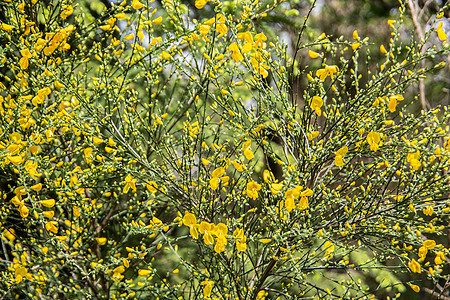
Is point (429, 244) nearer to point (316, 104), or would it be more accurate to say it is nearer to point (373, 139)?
point (373, 139)

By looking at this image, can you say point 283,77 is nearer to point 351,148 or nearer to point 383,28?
point 351,148

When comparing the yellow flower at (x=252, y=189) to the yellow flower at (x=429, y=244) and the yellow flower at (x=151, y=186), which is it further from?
the yellow flower at (x=429, y=244)

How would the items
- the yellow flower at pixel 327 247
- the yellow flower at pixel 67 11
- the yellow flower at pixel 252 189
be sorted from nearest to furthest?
the yellow flower at pixel 252 189 → the yellow flower at pixel 327 247 → the yellow flower at pixel 67 11

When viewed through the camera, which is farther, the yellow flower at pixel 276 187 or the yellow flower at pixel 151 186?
the yellow flower at pixel 151 186

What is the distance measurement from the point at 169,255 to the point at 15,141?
199 cm

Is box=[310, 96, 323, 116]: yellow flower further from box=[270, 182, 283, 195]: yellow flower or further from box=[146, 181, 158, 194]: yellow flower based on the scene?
box=[146, 181, 158, 194]: yellow flower

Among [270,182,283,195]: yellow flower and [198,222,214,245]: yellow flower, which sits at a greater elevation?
[270,182,283,195]: yellow flower

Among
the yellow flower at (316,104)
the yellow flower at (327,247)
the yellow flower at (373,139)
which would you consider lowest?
the yellow flower at (327,247)

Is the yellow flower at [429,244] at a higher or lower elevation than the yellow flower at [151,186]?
lower

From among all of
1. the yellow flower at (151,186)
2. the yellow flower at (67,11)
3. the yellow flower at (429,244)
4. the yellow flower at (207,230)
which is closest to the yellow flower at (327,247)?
the yellow flower at (429,244)

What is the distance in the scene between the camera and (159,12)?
353cm

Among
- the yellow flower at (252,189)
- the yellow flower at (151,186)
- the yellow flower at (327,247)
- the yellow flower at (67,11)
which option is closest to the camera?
the yellow flower at (252,189)

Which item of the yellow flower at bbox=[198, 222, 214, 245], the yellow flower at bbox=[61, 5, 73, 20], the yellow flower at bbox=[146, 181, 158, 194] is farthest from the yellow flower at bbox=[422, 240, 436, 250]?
the yellow flower at bbox=[61, 5, 73, 20]

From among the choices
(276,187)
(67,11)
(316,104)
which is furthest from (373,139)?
(67,11)
